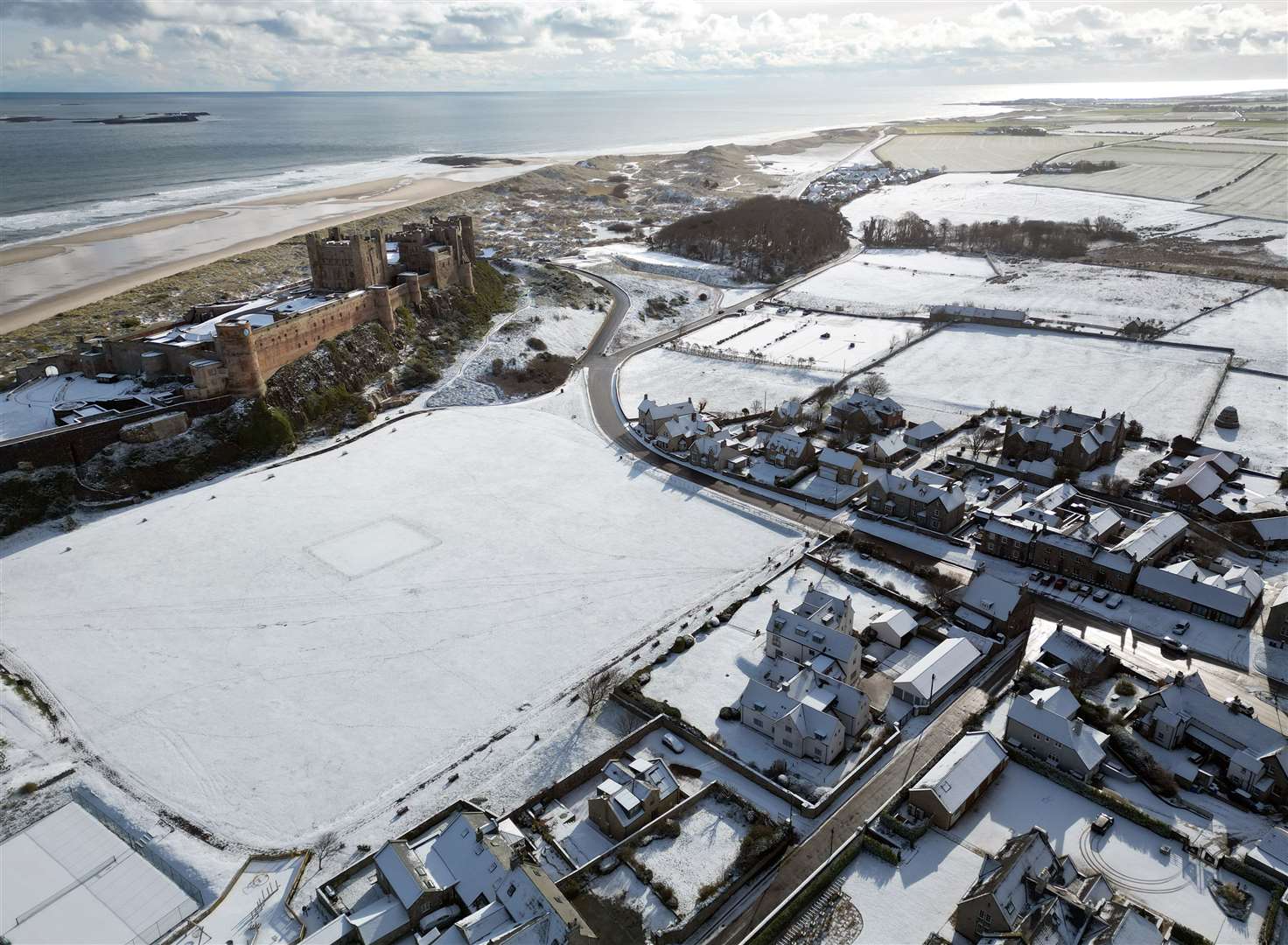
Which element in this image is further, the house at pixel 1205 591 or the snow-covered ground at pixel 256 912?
the house at pixel 1205 591

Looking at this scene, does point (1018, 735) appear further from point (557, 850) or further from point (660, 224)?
point (660, 224)

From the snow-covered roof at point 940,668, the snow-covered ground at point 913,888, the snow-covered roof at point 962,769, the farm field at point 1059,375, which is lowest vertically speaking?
the farm field at point 1059,375

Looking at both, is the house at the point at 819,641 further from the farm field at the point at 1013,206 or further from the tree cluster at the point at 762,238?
the farm field at the point at 1013,206

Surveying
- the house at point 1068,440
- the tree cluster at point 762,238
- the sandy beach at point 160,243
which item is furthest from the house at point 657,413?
the sandy beach at point 160,243

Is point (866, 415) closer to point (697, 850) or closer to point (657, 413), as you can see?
point (657, 413)

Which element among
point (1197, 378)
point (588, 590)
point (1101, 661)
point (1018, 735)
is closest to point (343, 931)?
point (588, 590)

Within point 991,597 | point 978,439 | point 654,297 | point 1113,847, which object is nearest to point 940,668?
point 991,597
